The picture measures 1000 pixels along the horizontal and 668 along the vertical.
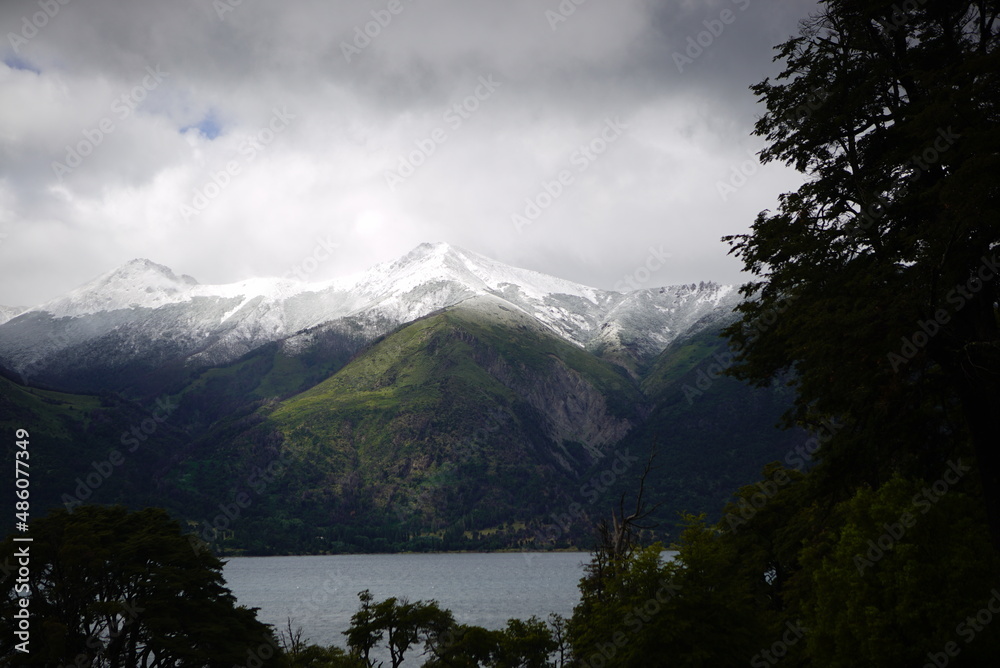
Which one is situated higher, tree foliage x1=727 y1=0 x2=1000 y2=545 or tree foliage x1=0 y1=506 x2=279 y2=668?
tree foliage x1=727 y1=0 x2=1000 y2=545

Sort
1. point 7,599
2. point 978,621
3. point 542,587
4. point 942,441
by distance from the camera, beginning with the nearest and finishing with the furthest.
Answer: point 978,621, point 942,441, point 7,599, point 542,587

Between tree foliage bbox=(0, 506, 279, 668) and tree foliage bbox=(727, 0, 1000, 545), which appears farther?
tree foliage bbox=(0, 506, 279, 668)

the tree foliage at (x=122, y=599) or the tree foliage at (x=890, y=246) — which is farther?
the tree foliage at (x=122, y=599)

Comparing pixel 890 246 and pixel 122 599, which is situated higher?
pixel 890 246

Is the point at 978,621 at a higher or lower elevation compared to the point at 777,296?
lower

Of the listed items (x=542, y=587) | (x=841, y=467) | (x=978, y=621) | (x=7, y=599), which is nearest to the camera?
(x=978, y=621)

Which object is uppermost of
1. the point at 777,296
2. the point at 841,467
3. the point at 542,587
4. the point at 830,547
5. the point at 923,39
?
the point at 923,39

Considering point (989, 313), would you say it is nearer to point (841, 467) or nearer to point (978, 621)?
point (841, 467)

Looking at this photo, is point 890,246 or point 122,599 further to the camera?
point 122,599

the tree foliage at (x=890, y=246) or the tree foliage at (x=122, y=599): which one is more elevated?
the tree foliage at (x=890, y=246)

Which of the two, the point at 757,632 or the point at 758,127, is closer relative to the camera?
the point at 757,632

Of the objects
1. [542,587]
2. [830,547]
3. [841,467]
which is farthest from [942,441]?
[542,587]

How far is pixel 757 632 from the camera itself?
22375 mm

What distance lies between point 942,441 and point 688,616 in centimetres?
899
